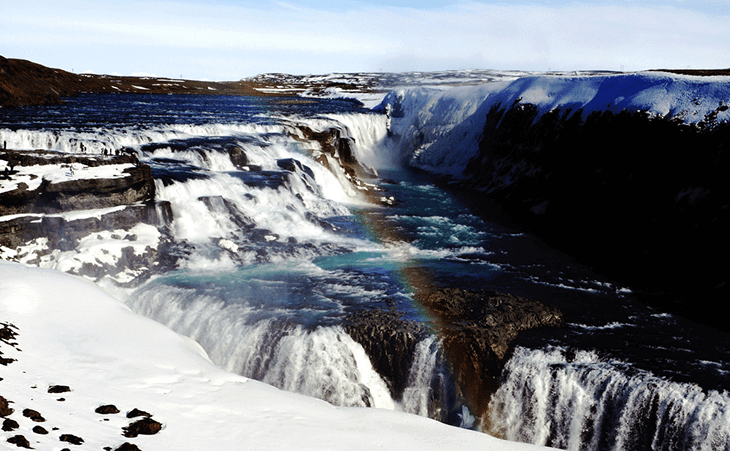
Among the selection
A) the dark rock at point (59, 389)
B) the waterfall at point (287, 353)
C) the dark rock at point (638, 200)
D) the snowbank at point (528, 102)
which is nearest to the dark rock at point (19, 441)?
the dark rock at point (59, 389)

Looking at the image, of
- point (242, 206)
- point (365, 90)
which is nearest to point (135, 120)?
point (242, 206)

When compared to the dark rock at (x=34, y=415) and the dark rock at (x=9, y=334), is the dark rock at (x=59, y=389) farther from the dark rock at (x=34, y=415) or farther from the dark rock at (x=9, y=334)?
the dark rock at (x=9, y=334)

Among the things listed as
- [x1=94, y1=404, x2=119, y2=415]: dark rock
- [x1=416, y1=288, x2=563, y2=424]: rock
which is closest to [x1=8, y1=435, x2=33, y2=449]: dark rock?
[x1=94, y1=404, x2=119, y2=415]: dark rock

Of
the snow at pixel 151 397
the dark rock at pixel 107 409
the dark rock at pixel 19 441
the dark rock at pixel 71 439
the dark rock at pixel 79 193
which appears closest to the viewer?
the dark rock at pixel 19 441

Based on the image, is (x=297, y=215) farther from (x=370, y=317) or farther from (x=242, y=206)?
(x=370, y=317)

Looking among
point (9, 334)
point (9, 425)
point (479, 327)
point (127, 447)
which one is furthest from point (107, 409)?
point (479, 327)
